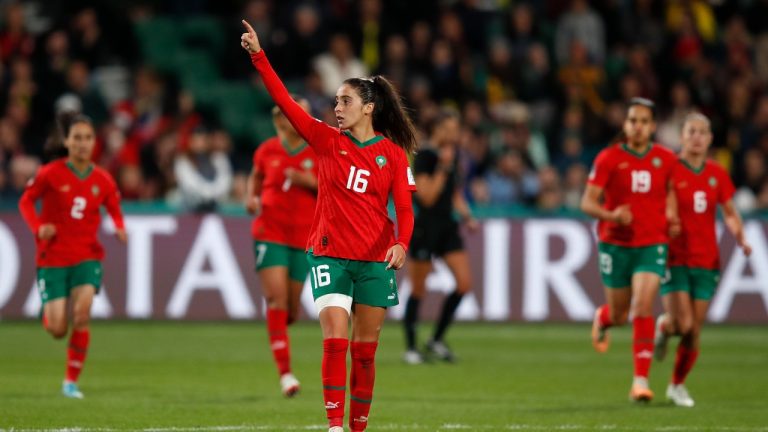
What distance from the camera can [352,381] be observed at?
8.70 meters

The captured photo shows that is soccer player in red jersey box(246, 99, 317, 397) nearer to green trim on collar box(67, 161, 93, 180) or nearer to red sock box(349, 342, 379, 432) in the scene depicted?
green trim on collar box(67, 161, 93, 180)

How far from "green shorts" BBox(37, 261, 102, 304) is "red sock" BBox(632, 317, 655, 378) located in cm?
466

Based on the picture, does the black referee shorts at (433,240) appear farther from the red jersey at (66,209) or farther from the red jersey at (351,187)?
the red jersey at (351,187)

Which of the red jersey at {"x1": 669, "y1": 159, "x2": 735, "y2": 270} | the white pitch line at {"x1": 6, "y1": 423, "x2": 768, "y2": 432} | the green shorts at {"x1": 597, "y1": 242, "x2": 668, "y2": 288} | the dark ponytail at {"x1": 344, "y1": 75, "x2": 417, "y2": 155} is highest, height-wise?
the dark ponytail at {"x1": 344, "y1": 75, "x2": 417, "y2": 155}

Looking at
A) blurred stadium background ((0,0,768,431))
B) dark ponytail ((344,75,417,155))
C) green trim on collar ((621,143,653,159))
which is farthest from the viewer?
blurred stadium background ((0,0,768,431))

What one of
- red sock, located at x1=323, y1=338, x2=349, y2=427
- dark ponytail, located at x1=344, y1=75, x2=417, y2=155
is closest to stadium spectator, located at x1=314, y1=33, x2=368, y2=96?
dark ponytail, located at x1=344, y1=75, x2=417, y2=155

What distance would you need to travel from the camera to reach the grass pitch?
1014 cm

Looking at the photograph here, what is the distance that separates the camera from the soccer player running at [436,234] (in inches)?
589

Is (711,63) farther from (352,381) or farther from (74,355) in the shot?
(352,381)

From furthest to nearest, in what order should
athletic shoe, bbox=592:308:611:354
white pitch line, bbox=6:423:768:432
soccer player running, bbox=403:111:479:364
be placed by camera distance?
soccer player running, bbox=403:111:479:364 < athletic shoe, bbox=592:308:611:354 < white pitch line, bbox=6:423:768:432

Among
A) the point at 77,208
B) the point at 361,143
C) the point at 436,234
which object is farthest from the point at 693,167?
the point at 77,208

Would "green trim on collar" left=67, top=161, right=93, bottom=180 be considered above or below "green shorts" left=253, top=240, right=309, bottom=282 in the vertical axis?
above

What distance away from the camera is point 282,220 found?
39.7 feet

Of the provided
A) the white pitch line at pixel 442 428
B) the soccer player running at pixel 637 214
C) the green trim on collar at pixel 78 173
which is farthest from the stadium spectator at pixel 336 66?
the white pitch line at pixel 442 428
